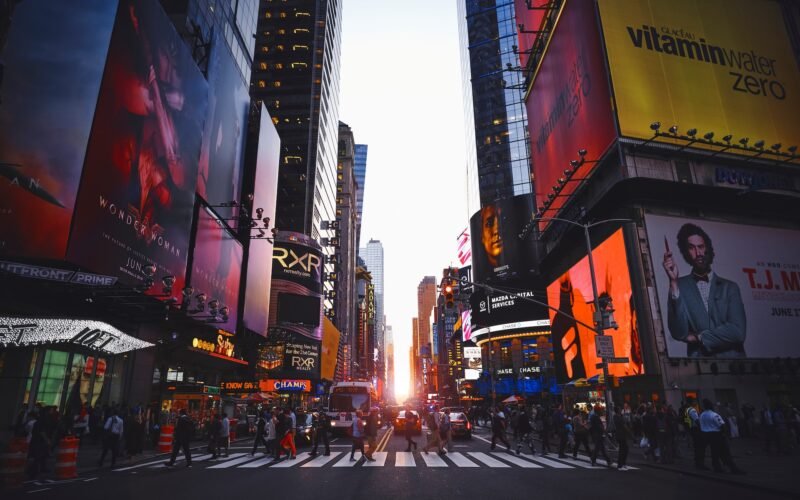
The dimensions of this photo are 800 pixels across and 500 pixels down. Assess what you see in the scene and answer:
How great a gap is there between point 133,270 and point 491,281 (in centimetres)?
5907

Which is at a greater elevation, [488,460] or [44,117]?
[44,117]

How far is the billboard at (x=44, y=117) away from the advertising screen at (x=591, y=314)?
22745 millimetres

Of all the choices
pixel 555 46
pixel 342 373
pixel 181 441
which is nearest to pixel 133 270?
pixel 181 441

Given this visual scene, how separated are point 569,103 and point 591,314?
17.8 m

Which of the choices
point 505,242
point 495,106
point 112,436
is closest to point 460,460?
point 112,436

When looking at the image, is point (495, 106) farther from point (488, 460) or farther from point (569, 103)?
point (488, 460)

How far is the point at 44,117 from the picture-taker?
55.9 ft

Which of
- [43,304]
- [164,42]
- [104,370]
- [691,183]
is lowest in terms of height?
[104,370]

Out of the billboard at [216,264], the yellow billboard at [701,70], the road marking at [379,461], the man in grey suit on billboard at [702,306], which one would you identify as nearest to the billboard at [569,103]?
the yellow billboard at [701,70]

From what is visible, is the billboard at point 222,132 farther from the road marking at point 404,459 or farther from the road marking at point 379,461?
the road marking at point 404,459

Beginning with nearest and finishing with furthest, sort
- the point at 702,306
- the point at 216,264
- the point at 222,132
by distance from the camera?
the point at 702,306
the point at 216,264
the point at 222,132

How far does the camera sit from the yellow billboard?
100 feet

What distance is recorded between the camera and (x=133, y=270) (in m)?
20.8

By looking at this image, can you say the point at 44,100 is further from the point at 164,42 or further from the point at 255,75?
the point at 255,75
